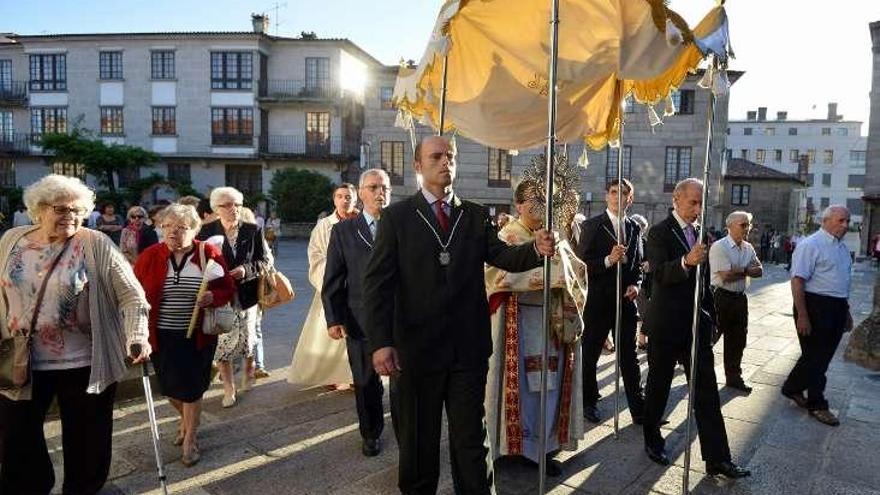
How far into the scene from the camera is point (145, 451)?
14.7ft

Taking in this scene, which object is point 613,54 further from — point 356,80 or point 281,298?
point 356,80

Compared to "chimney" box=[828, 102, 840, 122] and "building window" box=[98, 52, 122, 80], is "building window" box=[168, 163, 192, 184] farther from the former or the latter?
"chimney" box=[828, 102, 840, 122]

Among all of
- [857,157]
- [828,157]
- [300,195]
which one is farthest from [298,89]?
[857,157]

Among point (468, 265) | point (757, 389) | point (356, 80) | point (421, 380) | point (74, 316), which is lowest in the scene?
point (757, 389)

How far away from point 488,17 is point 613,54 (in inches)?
42.7

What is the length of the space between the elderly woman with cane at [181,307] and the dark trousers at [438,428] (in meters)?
1.72

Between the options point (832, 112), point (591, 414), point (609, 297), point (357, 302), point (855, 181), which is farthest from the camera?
point (832, 112)

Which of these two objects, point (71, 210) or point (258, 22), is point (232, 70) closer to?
point (258, 22)

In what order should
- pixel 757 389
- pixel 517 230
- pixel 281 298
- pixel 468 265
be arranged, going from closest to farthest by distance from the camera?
1. pixel 468 265
2. pixel 517 230
3. pixel 281 298
4. pixel 757 389

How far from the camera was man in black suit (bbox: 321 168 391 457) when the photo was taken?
453 centimetres

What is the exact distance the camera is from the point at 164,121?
37.2m

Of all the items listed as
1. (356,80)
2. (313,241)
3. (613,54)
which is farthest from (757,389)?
(356,80)

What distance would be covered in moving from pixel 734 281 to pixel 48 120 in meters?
43.7

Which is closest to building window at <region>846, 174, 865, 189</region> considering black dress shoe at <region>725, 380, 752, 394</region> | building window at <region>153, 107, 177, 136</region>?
building window at <region>153, 107, 177, 136</region>
